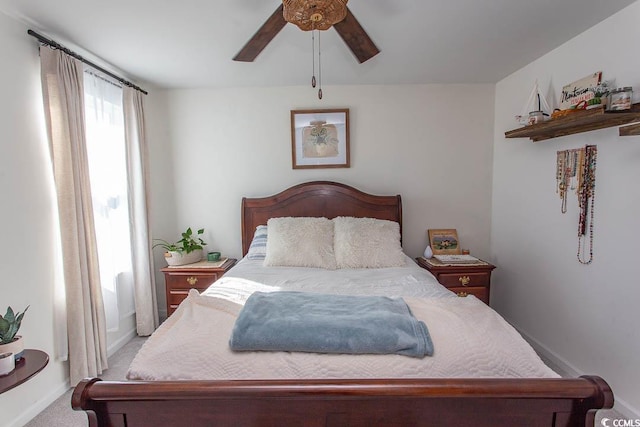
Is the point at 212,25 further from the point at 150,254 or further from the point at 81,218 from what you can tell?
the point at 150,254

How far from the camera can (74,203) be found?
209 centimetres

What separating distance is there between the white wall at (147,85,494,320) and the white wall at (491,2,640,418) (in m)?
0.31

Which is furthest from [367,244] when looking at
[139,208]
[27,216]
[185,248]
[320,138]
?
[27,216]

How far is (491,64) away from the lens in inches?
104

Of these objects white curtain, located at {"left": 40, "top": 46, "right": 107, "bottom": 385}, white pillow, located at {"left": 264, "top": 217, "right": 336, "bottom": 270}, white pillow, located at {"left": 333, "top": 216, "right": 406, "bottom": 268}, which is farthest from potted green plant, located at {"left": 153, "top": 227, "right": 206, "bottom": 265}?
white pillow, located at {"left": 333, "top": 216, "right": 406, "bottom": 268}

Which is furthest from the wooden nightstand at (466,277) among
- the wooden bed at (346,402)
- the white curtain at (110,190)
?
the white curtain at (110,190)

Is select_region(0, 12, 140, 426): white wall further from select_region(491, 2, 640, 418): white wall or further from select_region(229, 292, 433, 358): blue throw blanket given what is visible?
select_region(491, 2, 640, 418): white wall

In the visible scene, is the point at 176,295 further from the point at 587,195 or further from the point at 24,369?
the point at 587,195

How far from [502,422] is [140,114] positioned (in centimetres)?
331

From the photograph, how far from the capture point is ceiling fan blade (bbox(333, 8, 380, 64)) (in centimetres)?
151

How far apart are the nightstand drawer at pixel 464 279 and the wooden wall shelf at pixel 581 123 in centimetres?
121

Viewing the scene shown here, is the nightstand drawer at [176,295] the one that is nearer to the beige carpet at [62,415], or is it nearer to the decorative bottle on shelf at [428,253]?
the beige carpet at [62,415]

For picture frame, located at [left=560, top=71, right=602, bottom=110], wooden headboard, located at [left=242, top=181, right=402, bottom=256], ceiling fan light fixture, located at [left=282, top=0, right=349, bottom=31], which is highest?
ceiling fan light fixture, located at [left=282, top=0, right=349, bottom=31]

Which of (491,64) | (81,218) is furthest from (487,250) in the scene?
(81,218)
